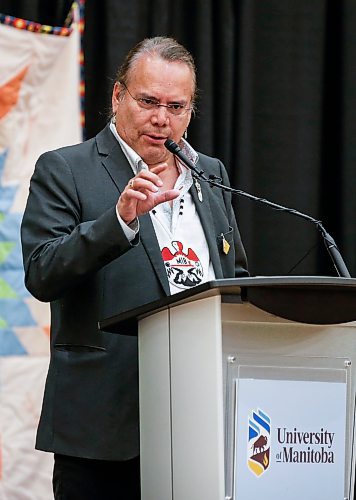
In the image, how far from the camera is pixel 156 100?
2199 mm

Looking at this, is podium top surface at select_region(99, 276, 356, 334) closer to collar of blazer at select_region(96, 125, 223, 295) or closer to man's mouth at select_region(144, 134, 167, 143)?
collar of blazer at select_region(96, 125, 223, 295)

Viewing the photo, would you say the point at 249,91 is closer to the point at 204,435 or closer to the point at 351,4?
the point at 351,4

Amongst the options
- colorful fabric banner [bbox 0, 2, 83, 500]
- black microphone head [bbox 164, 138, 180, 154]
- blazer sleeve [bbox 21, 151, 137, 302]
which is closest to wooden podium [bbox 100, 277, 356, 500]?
blazer sleeve [bbox 21, 151, 137, 302]

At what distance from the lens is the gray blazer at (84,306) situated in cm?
200

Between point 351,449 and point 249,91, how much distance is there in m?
1.87

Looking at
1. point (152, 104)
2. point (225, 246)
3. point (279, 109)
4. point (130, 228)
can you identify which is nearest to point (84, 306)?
point (130, 228)

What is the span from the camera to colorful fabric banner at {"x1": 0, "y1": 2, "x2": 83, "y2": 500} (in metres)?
2.92

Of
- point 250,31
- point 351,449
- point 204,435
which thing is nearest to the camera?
point 204,435

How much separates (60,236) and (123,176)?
24 centimetres

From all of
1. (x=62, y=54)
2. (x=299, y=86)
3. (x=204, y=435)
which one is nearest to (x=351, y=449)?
(x=204, y=435)

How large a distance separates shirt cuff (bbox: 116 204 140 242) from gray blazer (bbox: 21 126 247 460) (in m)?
0.09

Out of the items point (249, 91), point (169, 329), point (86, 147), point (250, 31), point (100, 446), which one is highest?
point (250, 31)

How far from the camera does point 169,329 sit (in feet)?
5.87

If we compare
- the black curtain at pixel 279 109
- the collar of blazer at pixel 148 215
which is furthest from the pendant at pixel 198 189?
the black curtain at pixel 279 109
